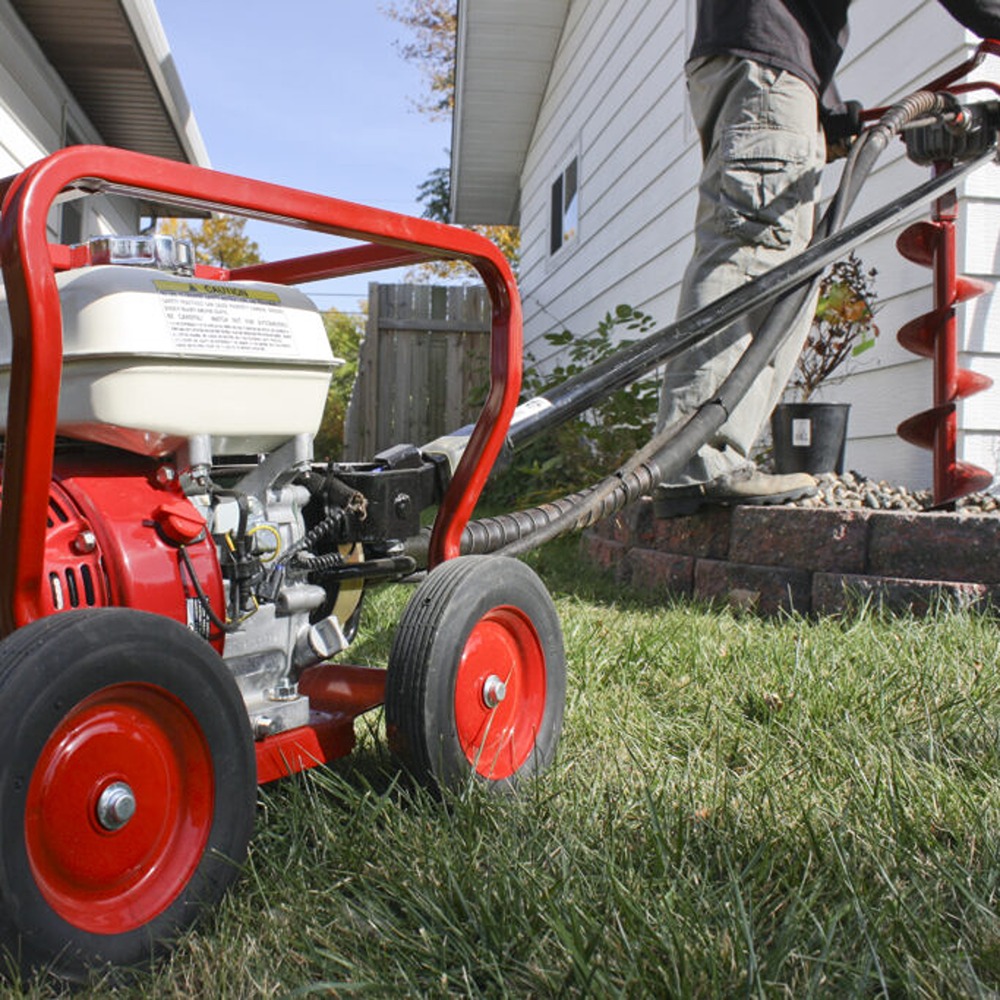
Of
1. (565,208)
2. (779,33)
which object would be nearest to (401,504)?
(779,33)

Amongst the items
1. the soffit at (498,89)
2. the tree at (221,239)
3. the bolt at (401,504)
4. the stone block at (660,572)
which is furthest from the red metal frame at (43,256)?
the tree at (221,239)

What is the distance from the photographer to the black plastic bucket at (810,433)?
12.7 ft

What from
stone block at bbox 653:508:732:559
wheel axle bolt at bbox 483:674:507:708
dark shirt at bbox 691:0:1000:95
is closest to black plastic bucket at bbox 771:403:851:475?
stone block at bbox 653:508:732:559

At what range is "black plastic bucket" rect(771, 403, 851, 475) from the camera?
12.7ft

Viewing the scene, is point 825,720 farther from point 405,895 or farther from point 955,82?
point 955,82

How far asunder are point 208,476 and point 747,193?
215cm

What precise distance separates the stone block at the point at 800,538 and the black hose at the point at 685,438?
647 millimetres

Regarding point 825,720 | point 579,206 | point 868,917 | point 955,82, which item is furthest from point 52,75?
point 868,917

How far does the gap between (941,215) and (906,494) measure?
0.91m

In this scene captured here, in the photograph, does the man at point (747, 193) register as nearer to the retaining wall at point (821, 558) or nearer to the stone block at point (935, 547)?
the retaining wall at point (821, 558)

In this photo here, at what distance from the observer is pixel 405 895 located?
148 centimetres

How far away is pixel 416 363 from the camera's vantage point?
11086 mm

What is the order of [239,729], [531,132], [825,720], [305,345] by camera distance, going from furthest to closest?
[531,132]
[825,720]
[305,345]
[239,729]

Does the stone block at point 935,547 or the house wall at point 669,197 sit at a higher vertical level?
the house wall at point 669,197
